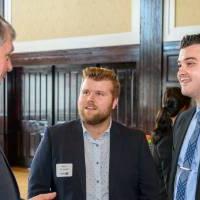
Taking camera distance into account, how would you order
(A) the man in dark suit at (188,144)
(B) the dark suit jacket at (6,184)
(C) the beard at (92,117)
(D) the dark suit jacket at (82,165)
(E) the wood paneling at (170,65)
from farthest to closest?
1. (E) the wood paneling at (170,65)
2. (C) the beard at (92,117)
3. (D) the dark suit jacket at (82,165)
4. (A) the man in dark suit at (188,144)
5. (B) the dark suit jacket at (6,184)

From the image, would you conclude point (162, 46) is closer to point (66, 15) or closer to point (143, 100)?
point (143, 100)

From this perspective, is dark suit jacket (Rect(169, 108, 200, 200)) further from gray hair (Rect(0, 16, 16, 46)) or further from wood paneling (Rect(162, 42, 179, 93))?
wood paneling (Rect(162, 42, 179, 93))

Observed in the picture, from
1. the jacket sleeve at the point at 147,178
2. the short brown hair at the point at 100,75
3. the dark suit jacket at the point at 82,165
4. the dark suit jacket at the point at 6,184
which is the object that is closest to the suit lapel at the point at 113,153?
the dark suit jacket at the point at 82,165

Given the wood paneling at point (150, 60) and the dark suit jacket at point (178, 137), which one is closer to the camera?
the dark suit jacket at point (178, 137)

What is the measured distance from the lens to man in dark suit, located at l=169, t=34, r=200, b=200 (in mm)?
1976

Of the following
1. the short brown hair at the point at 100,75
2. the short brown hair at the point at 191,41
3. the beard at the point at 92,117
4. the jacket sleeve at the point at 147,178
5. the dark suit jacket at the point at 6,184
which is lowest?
the jacket sleeve at the point at 147,178

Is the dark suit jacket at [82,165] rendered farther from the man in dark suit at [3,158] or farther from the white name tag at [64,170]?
the man in dark suit at [3,158]

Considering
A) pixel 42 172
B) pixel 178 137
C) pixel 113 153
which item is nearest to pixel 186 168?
pixel 178 137

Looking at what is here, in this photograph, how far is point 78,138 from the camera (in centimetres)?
218

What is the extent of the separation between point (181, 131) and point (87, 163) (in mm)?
553

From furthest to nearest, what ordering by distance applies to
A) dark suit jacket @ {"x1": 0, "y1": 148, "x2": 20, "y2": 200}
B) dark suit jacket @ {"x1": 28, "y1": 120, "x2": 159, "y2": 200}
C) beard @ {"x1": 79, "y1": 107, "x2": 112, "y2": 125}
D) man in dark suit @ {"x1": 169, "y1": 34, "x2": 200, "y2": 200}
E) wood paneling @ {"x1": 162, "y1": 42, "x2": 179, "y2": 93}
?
wood paneling @ {"x1": 162, "y1": 42, "x2": 179, "y2": 93} < beard @ {"x1": 79, "y1": 107, "x2": 112, "y2": 125} < dark suit jacket @ {"x1": 28, "y1": 120, "x2": 159, "y2": 200} < man in dark suit @ {"x1": 169, "y1": 34, "x2": 200, "y2": 200} < dark suit jacket @ {"x1": 0, "y1": 148, "x2": 20, "y2": 200}

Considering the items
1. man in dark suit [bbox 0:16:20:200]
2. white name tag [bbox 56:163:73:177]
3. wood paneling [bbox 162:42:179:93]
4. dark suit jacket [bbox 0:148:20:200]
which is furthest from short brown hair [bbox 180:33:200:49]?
wood paneling [bbox 162:42:179:93]

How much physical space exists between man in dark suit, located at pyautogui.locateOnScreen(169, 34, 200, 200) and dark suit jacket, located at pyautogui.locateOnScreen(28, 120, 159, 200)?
165 mm

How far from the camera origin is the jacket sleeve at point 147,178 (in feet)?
7.11
